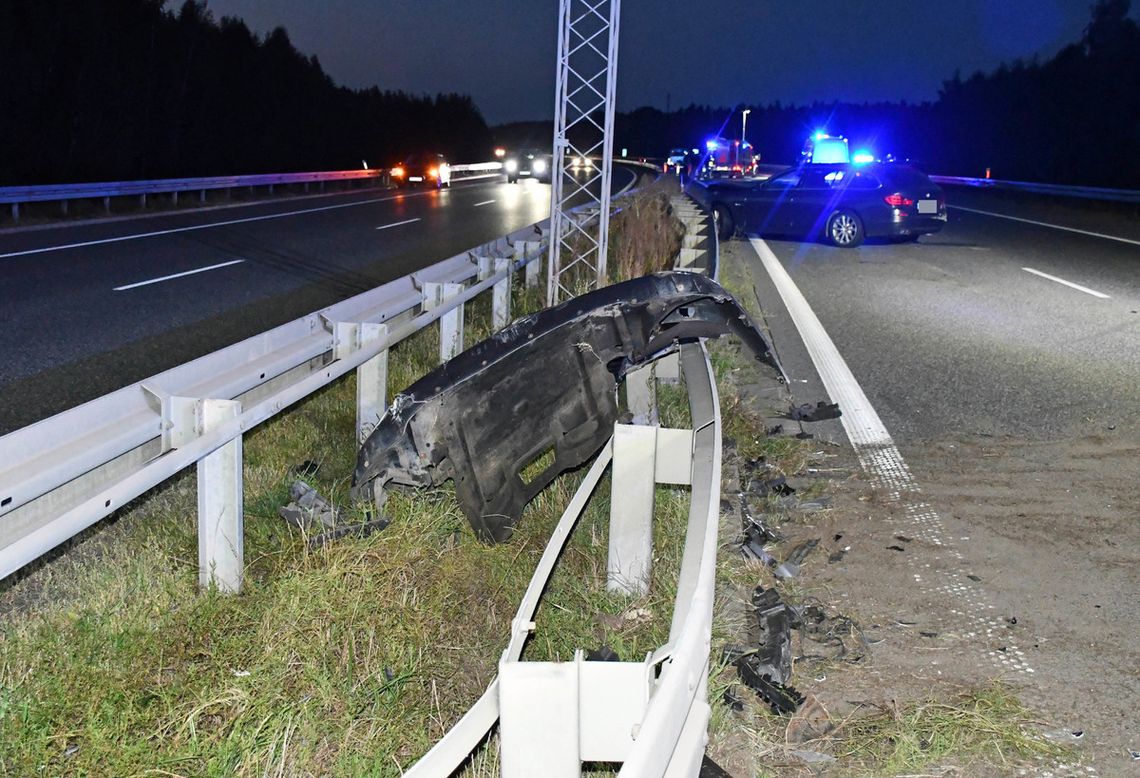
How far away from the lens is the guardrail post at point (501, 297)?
33.0 feet

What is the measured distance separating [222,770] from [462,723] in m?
1.23

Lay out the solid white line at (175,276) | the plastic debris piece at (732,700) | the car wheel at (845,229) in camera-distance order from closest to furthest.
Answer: the plastic debris piece at (732,700), the solid white line at (175,276), the car wheel at (845,229)

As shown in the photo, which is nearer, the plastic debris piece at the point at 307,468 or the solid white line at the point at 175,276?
the plastic debris piece at the point at 307,468

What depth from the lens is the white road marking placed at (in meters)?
4.81

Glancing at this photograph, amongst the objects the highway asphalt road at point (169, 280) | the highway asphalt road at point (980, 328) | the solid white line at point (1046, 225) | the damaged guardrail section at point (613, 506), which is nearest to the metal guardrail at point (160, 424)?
the damaged guardrail section at point (613, 506)

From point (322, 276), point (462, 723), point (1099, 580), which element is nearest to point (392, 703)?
point (462, 723)

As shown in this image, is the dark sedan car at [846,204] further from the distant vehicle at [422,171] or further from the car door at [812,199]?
the distant vehicle at [422,171]

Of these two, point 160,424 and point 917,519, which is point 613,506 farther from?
point 917,519

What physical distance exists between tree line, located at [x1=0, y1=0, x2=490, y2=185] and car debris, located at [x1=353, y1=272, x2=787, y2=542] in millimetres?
27637

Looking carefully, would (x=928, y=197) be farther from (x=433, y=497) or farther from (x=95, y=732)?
(x=95, y=732)

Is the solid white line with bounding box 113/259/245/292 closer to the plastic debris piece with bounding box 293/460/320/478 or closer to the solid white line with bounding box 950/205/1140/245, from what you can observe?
the plastic debris piece with bounding box 293/460/320/478

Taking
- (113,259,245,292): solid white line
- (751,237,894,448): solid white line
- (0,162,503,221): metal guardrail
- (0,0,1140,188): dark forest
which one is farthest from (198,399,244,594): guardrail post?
(0,0,1140,188): dark forest

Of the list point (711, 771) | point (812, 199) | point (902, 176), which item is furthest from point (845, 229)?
point (711, 771)

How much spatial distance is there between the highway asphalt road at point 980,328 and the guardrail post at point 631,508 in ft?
11.4
